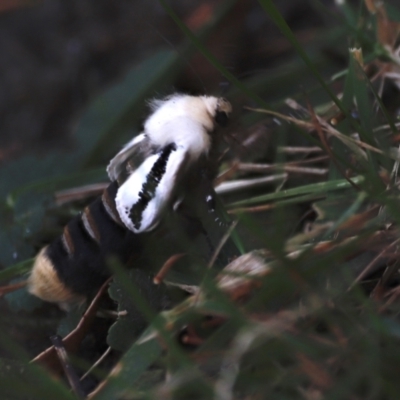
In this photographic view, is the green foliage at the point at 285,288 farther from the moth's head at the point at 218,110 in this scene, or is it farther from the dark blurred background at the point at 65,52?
the dark blurred background at the point at 65,52

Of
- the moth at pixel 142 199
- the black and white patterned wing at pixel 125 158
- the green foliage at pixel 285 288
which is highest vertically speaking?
the black and white patterned wing at pixel 125 158

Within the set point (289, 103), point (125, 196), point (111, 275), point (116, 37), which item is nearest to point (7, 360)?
point (111, 275)

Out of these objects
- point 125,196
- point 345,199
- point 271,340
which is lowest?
point 345,199

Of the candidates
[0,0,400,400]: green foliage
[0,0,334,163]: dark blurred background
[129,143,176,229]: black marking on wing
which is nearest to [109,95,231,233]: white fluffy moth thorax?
[129,143,176,229]: black marking on wing

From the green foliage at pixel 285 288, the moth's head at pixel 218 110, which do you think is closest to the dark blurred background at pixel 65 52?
the green foliage at pixel 285 288

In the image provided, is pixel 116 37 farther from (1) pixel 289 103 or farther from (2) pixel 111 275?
(2) pixel 111 275

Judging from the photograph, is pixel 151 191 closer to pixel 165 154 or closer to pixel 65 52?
pixel 165 154

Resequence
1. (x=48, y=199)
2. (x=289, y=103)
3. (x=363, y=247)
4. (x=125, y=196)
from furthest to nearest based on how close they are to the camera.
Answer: (x=48, y=199) < (x=289, y=103) < (x=125, y=196) < (x=363, y=247)
